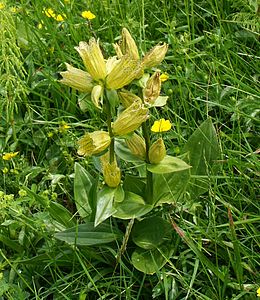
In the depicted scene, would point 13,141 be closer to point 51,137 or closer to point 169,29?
point 51,137

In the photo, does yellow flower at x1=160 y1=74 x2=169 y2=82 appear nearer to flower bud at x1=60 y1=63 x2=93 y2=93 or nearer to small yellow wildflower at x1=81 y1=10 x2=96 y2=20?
small yellow wildflower at x1=81 y1=10 x2=96 y2=20

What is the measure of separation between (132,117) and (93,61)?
0.59 ft

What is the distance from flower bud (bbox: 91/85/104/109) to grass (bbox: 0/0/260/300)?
0.39 meters

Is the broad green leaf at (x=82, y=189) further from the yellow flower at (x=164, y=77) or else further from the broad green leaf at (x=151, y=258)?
the yellow flower at (x=164, y=77)

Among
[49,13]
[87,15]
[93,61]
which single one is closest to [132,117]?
[93,61]

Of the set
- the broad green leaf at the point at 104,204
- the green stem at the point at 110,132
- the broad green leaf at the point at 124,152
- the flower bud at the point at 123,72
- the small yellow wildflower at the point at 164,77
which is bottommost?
the small yellow wildflower at the point at 164,77

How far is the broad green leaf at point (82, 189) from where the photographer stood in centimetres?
200

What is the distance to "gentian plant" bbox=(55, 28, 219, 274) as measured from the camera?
1.74m

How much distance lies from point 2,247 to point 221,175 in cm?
73

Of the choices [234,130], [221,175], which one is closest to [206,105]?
[234,130]

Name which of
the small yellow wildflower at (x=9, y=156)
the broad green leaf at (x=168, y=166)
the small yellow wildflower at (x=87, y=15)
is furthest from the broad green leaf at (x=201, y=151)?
the small yellow wildflower at (x=87, y=15)

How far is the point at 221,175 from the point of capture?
2078 mm

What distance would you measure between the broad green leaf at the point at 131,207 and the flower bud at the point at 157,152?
0.12 meters

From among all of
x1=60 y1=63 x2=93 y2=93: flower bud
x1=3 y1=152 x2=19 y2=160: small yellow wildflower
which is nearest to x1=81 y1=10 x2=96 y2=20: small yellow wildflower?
x1=3 y1=152 x2=19 y2=160: small yellow wildflower
